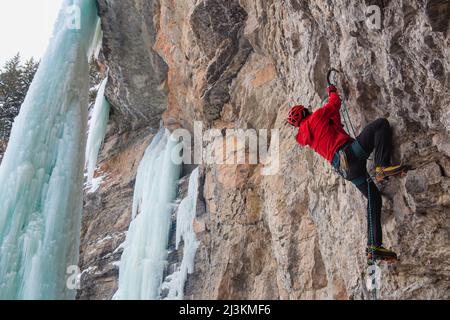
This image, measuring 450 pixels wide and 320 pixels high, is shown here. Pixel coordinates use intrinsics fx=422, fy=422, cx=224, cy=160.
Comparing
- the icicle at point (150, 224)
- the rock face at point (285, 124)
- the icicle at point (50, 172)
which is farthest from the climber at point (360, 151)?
the icicle at point (150, 224)

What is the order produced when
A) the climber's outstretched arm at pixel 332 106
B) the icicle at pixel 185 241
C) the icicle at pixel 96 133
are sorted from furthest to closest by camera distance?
the icicle at pixel 96 133
the icicle at pixel 185 241
the climber's outstretched arm at pixel 332 106

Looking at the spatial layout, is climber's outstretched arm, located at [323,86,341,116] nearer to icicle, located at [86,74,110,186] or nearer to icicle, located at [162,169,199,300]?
icicle, located at [162,169,199,300]

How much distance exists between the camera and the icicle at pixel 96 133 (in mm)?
13242

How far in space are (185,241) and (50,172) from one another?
Result: 3.39m

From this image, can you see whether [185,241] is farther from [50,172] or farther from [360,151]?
[360,151]

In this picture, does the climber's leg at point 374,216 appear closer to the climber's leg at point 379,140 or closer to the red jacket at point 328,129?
the climber's leg at point 379,140

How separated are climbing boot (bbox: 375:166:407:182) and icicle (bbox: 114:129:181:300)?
7715 millimetres

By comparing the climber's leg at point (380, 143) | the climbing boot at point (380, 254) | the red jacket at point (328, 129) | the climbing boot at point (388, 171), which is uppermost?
the red jacket at point (328, 129)

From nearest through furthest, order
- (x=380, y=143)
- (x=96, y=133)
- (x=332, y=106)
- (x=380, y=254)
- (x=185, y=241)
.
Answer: (x=380, y=254), (x=380, y=143), (x=332, y=106), (x=185, y=241), (x=96, y=133)

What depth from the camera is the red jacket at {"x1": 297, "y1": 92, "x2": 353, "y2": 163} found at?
3.58 metres

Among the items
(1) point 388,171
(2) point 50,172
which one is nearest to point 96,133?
(2) point 50,172

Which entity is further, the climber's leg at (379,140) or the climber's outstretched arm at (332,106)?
the climber's outstretched arm at (332,106)

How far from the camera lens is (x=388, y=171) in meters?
3.22

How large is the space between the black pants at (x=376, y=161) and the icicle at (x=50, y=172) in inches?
252
